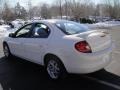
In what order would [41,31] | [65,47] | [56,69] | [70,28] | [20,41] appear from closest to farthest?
1. [65,47]
2. [56,69]
3. [70,28]
4. [41,31]
5. [20,41]

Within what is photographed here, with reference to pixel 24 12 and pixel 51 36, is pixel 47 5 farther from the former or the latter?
pixel 51 36

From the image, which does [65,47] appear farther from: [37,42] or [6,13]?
[6,13]

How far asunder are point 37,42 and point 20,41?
3.57ft

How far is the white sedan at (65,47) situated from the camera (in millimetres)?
5027

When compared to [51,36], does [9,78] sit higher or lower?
lower

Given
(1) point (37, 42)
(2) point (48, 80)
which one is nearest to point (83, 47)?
(2) point (48, 80)

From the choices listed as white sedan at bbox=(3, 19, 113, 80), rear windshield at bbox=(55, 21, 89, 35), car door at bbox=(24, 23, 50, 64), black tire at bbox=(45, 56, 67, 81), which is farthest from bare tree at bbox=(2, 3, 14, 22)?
black tire at bbox=(45, 56, 67, 81)

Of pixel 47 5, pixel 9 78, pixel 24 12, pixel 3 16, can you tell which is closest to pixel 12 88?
pixel 9 78

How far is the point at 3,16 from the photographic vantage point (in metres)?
58.9

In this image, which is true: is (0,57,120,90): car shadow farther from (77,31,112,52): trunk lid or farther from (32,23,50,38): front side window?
(32,23,50,38): front side window

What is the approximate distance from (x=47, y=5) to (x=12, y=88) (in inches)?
3235

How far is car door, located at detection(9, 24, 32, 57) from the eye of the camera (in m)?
6.72

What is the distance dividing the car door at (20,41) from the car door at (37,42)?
0.26 meters

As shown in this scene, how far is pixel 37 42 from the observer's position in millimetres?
5977
